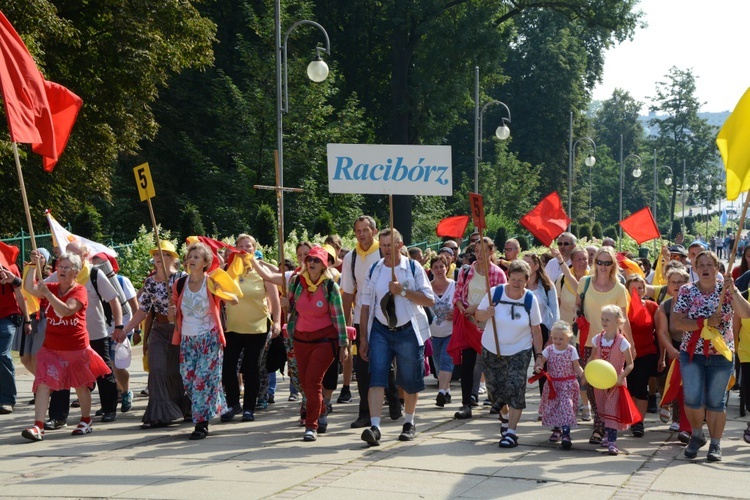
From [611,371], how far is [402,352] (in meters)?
1.82

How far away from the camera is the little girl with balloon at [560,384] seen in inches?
368

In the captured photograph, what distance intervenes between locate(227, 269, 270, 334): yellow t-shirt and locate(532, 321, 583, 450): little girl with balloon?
309cm

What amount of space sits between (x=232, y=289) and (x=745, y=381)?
508 cm

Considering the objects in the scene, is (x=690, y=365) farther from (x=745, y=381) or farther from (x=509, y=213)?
(x=509, y=213)

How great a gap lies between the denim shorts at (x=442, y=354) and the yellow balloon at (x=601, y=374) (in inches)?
133

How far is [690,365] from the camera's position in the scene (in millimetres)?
9000

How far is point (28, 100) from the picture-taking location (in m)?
10.3

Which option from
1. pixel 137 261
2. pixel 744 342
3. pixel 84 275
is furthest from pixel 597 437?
pixel 137 261

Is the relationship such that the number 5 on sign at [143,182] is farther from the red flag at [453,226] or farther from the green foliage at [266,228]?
the green foliage at [266,228]

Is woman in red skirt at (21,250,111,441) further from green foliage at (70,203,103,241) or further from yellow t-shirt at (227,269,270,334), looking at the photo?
green foliage at (70,203,103,241)

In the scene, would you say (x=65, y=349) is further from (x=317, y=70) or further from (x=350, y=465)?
(x=317, y=70)

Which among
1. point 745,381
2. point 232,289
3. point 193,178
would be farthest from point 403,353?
point 193,178

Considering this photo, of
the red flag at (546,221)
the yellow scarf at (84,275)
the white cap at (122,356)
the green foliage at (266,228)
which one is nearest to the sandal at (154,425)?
the white cap at (122,356)

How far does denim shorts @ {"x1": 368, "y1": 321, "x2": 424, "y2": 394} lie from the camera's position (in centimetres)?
962
